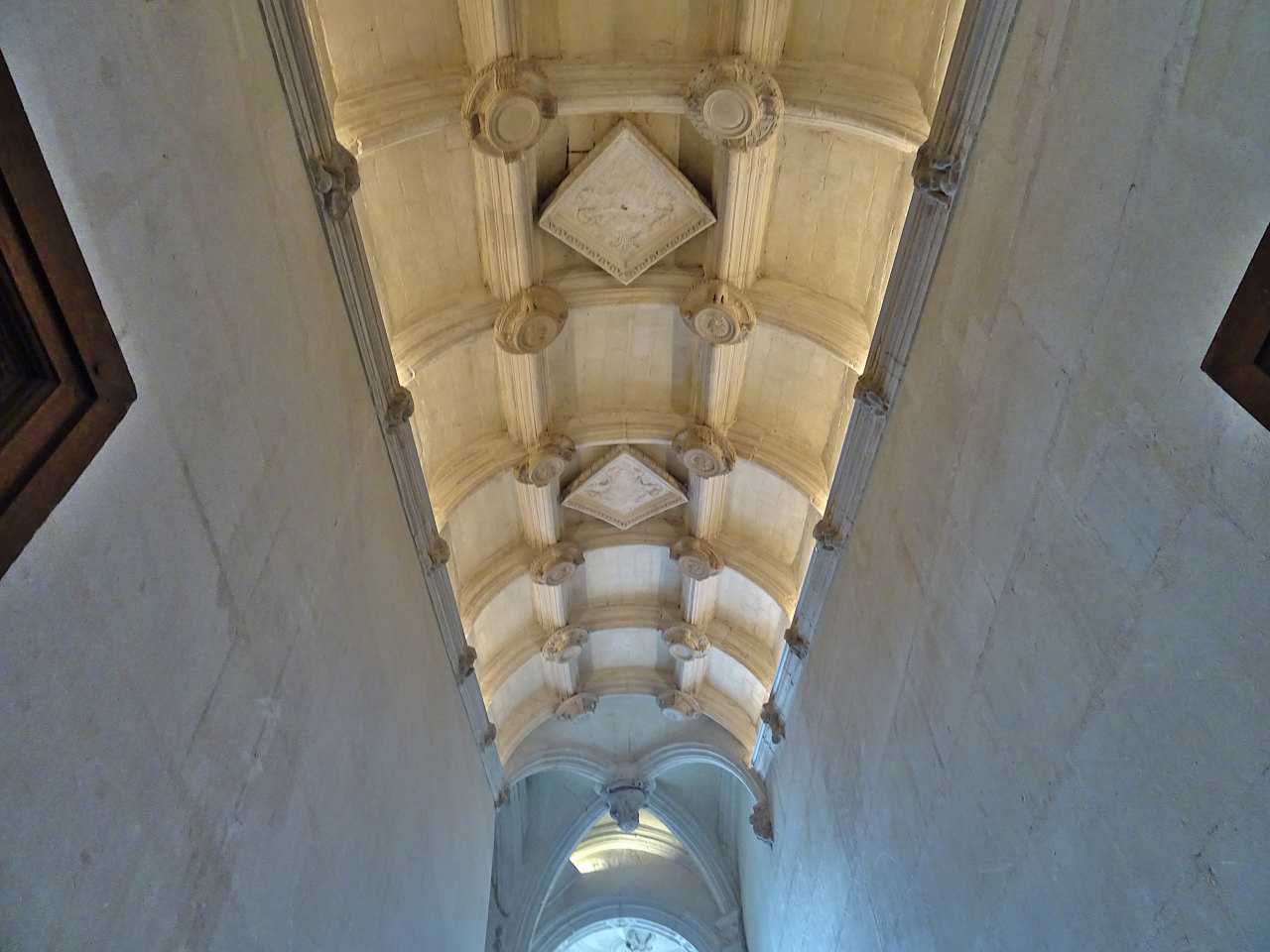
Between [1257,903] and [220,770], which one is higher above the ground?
[220,770]

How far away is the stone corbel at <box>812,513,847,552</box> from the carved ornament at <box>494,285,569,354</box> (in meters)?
2.62

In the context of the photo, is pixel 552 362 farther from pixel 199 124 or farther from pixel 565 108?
pixel 199 124

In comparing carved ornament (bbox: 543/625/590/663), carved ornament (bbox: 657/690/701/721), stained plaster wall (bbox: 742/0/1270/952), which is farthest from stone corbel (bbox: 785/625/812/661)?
carved ornament (bbox: 657/690/701/721)

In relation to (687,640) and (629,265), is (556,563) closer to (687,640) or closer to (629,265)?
(687,640)

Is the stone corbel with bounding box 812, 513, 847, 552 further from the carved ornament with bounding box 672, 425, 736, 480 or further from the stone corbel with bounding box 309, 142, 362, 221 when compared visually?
the stone corbel with bounding box 309, 142, 362, 221

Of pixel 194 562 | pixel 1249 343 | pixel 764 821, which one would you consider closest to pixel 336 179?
pixel 194 562

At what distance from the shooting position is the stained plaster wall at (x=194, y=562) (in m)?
2.25

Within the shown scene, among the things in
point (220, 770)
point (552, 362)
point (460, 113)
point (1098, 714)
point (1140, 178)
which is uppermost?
point (552, 362)

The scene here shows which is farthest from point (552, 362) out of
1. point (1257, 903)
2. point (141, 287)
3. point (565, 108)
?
point (1257, 903)

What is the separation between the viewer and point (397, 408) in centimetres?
566

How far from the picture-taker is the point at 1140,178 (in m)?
2.78

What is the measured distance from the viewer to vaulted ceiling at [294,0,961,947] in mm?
5293

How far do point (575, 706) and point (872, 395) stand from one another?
7282mm

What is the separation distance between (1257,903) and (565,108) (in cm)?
537
